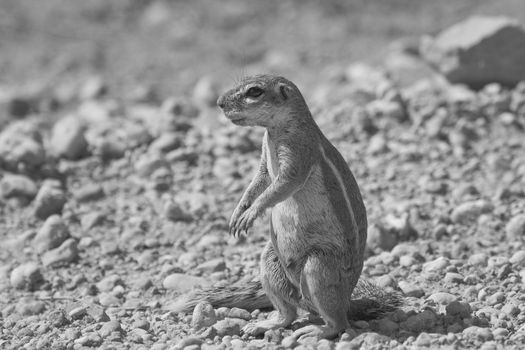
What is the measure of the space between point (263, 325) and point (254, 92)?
1451 millimetres

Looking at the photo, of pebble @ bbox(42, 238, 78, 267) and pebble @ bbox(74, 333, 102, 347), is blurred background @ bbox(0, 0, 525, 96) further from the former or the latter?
pebble @ bbox(74, 333, 102, 347)

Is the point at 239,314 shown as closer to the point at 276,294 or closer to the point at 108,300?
the point at 276,294

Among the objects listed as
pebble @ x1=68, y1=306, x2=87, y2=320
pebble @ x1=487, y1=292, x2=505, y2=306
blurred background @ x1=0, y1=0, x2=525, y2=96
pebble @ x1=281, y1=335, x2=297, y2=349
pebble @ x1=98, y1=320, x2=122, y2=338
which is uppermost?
blurred background @ x1=0, y1=0, x2=525, y2=96

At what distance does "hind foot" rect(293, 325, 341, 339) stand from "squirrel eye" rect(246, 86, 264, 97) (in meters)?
1.45

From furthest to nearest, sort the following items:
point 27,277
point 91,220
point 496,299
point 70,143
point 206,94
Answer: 1. point 206,94
2. point 70,143
3. point 91,220
4. point 27,277
5. point 496,299

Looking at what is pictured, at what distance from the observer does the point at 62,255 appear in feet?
26.1

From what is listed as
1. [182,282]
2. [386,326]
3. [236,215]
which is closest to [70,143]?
[182,282]

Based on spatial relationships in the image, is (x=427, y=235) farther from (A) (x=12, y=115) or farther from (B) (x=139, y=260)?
(A) (x=12, y=115)

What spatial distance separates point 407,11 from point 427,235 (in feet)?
29.1

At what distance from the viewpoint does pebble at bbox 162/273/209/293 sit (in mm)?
7289

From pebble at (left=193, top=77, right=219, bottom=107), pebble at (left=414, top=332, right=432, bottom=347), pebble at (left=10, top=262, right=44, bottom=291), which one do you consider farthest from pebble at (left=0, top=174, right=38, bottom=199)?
pebble at (left=414, top=332, right=432, bottom=347)

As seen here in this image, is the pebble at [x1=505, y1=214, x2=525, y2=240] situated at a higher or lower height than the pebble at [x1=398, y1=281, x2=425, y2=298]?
higher

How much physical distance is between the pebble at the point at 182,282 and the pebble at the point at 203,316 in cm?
79

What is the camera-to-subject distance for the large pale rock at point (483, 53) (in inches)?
445
